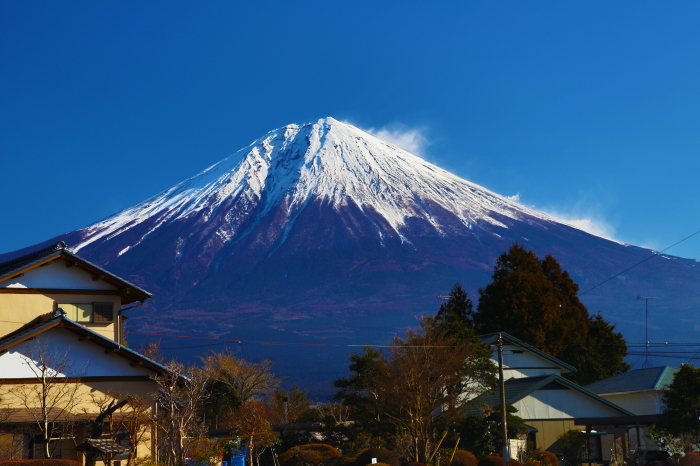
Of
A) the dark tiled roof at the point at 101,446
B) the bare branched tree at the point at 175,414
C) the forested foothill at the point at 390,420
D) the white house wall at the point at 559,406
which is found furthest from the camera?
the white house wall at the point at 559,406

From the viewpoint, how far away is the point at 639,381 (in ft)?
146

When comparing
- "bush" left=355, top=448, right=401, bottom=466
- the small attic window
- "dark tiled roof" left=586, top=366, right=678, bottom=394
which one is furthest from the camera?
"dark tiled roof" left=586, top=366, right=678, bottom=394

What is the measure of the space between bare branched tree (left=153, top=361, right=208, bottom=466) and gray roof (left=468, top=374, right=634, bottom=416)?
1594cm

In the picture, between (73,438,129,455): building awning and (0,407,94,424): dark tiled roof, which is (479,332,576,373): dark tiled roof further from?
(73,438,129,455): building awning

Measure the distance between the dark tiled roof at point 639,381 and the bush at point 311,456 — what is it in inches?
791

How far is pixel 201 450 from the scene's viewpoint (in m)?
22.3

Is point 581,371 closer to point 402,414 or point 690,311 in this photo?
point 402,414

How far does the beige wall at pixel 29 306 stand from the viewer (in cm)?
2589

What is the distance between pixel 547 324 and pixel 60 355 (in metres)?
40.9

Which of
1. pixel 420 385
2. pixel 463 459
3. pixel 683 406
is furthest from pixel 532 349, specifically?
pixel 463 459

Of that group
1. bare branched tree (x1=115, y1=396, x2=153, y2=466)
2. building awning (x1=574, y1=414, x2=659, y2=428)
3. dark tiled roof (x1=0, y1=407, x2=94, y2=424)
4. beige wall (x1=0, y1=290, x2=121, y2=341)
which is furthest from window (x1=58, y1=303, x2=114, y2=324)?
building awning (x1=574, y1=414, x2=659, y2=428)

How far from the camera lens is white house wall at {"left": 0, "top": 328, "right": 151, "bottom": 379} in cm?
2317

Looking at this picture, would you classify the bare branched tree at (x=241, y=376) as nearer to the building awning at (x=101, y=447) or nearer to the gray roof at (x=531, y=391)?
the gray roof at (x=531, y=391)

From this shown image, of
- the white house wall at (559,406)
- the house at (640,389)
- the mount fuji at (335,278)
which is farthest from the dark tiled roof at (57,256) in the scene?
the mount fuji at (335,278)
